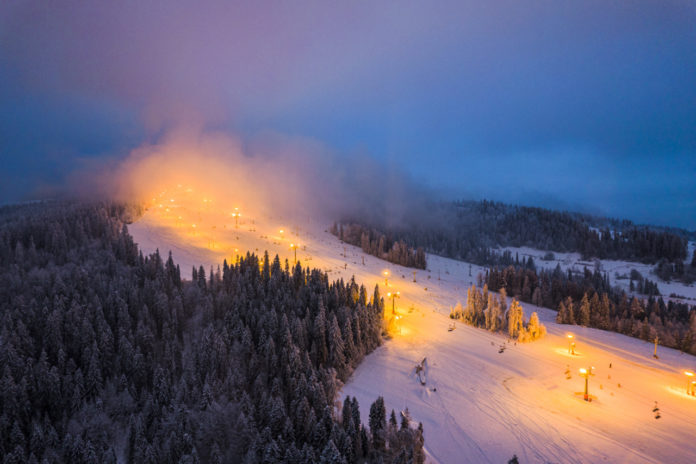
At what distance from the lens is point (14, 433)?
26.7m

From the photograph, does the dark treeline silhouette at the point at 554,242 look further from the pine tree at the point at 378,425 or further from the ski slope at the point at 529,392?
the pine tree at the point at 378,425

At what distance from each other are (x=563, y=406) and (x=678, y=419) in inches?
360

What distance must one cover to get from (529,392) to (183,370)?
35268mm

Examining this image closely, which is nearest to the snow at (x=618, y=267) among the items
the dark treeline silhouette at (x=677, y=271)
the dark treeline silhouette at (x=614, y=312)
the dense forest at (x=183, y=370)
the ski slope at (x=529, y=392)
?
the dark treeline silhouette at (x=677, y=271)

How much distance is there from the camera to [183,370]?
36000 millimetres

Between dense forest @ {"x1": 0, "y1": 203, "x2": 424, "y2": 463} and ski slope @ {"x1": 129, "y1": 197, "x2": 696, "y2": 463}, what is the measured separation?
363 cm

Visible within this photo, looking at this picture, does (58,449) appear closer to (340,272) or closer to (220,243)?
(340,272)

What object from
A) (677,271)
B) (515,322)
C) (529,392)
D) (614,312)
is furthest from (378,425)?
(677,271)

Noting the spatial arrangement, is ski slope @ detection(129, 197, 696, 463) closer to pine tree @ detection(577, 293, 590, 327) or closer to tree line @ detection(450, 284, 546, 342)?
tree line @ detection(450, 284, 546, 342)

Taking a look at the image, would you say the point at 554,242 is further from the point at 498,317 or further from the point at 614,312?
the point at 498,317

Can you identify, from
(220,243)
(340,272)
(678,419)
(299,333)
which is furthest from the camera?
(220,243)

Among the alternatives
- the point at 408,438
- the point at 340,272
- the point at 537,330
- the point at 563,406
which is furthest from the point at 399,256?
the point at 408,438

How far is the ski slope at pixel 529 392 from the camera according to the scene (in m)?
24.9

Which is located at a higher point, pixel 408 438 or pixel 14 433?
pixel 408 438
